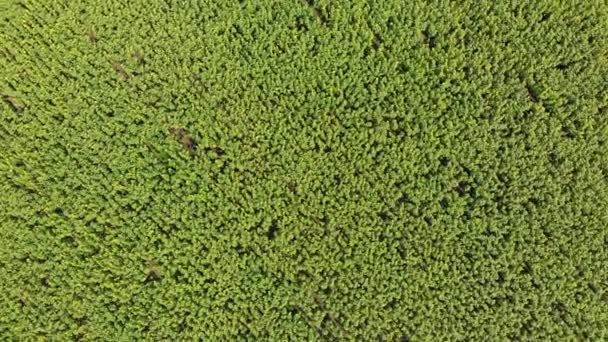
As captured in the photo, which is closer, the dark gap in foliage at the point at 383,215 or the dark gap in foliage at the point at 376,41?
the dark gap in foliage at the point at 383,215

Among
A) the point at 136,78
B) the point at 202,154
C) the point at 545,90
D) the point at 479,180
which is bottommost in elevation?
the point at 202,154

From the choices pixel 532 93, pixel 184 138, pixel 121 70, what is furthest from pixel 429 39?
pixel 121 70

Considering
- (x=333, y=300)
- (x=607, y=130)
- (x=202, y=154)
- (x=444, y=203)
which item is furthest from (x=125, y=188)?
(x=607, y=130)

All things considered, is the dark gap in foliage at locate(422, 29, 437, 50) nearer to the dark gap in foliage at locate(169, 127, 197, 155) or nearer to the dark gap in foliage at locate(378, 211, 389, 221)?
the dark gap in foliage at locate(378, 211, 389, 221)

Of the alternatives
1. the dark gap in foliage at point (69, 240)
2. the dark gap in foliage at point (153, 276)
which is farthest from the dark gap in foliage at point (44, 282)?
the dark gap in foliage at point (153, 276)

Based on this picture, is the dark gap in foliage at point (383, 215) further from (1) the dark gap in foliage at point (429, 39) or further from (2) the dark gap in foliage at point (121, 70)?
(2) the dark gap in foliage at point (121, 70)

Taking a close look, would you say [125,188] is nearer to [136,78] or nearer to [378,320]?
[136,78]

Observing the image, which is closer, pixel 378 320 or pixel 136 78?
pixel 378 320

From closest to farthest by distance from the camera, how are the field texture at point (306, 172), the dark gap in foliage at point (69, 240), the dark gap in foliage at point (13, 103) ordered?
the field texture at point (306, 172), the dark gap in foliage at point (69, 240), the dark gap in foliage at point (13, 103)
